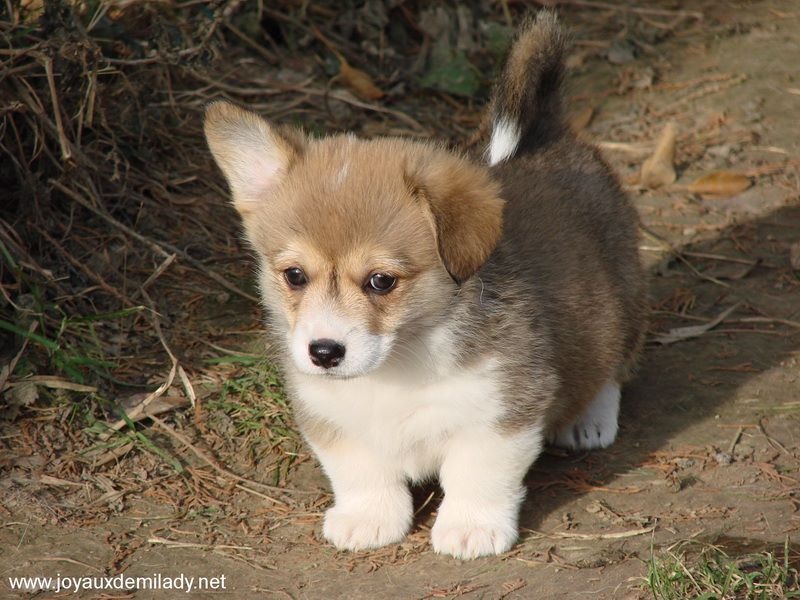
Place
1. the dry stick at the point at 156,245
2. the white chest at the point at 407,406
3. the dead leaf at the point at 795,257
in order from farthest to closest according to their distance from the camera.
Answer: the dead leaf at the point at 795,257 → the dry stick at the point at 156,245 → the white chest at the point at 407,406

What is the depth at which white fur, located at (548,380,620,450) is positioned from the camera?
3.72 m

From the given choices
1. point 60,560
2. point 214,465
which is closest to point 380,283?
point 214,465

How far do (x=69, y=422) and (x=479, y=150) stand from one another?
1669 mm

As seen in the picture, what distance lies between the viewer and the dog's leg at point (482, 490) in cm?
312

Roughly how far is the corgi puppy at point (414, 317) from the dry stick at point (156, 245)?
1037mm

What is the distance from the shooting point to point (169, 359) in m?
4.07

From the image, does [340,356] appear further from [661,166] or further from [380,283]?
[661,166]

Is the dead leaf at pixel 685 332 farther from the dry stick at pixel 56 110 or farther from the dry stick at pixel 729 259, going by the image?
the dry stick at pixel 56 110

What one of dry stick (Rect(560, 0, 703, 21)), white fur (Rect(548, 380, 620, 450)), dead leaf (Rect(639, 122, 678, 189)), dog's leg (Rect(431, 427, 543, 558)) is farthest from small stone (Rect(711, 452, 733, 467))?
dry stick (Rect(560, 0, 703, 21))

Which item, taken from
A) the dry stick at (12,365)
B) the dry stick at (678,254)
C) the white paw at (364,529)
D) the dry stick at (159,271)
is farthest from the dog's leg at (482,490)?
the dry stick at (678,254)

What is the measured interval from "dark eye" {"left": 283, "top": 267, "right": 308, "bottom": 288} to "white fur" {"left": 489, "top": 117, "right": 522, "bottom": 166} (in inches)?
40.1

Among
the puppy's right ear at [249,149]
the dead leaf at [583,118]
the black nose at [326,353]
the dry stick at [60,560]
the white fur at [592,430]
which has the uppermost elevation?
the puppy's right ear at [249,149]

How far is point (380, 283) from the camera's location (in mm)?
2914

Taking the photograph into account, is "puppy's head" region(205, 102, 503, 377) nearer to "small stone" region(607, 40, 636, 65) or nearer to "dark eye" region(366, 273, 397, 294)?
"dark eye" region(366, 273, 397, 294)
